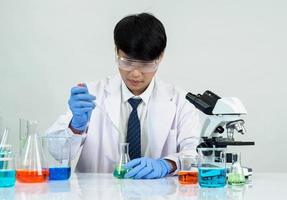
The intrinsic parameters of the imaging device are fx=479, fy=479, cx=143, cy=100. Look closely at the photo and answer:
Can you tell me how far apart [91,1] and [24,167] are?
1.77 m

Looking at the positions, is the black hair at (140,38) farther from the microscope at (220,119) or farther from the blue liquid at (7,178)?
the blue liquid at (7,178)

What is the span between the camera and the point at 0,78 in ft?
10.5

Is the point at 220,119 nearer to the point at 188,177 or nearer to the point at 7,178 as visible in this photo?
the point at 188,177

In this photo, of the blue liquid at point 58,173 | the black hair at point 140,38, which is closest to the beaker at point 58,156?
the blue liquid at point 58,173

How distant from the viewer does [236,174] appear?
5.81 feet

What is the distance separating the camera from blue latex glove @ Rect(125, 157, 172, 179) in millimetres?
1979

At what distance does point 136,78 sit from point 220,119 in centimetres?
62

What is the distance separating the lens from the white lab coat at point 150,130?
2.53 metres

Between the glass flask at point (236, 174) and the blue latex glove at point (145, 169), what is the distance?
1.16ft

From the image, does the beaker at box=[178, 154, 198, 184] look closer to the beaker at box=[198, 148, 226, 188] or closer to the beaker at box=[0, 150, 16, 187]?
the beaker at box=[198, 148, 226, 188]

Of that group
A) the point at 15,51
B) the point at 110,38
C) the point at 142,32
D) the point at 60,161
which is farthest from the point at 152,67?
the point at 15,51

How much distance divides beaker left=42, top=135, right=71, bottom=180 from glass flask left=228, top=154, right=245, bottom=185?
635 mm

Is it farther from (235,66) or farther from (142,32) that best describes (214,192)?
(235,66)

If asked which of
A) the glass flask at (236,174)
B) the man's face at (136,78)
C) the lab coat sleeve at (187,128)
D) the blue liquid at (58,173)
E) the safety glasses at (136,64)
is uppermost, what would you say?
the safety glasses at (136,64)
